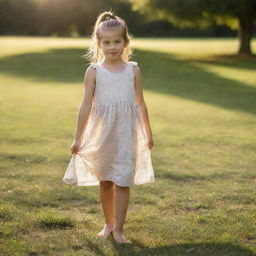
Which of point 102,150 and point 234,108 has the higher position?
point 102,150

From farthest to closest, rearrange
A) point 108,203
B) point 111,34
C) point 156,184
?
point 156,184, point 108,203, point 111,34

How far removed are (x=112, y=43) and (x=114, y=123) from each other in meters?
0.63

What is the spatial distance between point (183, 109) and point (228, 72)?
9.18 meters

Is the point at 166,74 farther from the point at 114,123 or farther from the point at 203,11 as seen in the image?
the point at 114,123

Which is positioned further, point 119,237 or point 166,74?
point 166,74

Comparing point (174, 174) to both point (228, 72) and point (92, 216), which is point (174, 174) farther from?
point (228, 72)

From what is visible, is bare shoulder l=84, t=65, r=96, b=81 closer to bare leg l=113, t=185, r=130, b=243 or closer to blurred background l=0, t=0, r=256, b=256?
bare leg l=113, t=185, r=130, b=243

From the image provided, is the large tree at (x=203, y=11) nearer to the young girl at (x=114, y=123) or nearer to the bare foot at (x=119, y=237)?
the young girl at (x=114, y=123)

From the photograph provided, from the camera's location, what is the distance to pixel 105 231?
15.3ft

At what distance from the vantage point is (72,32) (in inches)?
2579

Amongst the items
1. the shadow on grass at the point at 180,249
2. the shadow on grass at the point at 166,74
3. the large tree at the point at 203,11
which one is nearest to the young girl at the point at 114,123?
the shadow on grass at the point at 180,249

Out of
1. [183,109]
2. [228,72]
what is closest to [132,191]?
[183,109]

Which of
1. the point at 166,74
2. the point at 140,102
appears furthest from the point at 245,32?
the point at 140,102

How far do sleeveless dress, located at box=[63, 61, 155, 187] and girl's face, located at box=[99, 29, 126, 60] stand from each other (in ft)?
0.44
